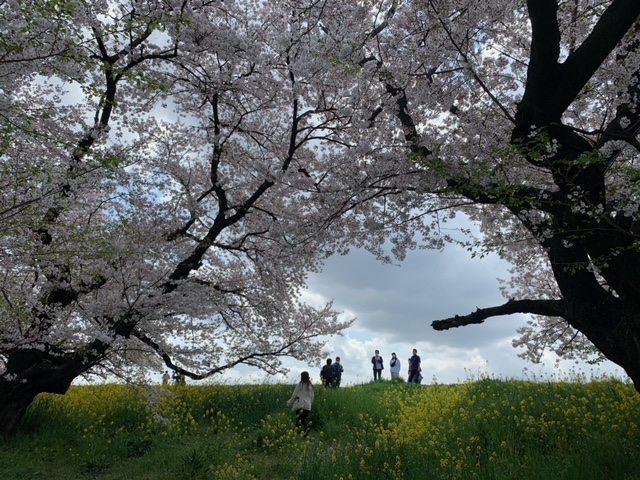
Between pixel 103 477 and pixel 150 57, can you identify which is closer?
pixel 103 477

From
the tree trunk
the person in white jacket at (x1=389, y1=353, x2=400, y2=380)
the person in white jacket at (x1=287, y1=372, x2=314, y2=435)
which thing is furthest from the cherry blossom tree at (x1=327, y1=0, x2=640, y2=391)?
the person in white jacket at (x1=389, y1=353, x2=400, y2=380)

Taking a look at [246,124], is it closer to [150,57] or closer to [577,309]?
[150,57]

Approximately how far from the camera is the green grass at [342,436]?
7238 mm

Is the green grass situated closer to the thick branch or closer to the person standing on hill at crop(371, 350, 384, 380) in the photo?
the thick branch

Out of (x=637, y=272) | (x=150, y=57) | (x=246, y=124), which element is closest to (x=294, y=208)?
(x=246, y=124)

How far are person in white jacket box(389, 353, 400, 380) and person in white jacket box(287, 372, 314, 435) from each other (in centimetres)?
996

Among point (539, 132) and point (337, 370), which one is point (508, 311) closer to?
point (539, 132)

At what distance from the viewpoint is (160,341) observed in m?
11.8

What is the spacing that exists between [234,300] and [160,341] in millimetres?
2392

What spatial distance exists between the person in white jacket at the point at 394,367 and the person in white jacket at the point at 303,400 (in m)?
9.96

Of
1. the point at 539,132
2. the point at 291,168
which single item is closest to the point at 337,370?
the point at 291,168

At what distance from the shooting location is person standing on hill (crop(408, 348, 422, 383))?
19.8 m

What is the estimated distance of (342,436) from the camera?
11062mm

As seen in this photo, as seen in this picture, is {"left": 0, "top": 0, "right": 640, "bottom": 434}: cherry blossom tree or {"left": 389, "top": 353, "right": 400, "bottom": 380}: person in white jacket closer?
{"left": 0, "top": 0, "right": 640, "bottom": 434}: cherry blossom tree
